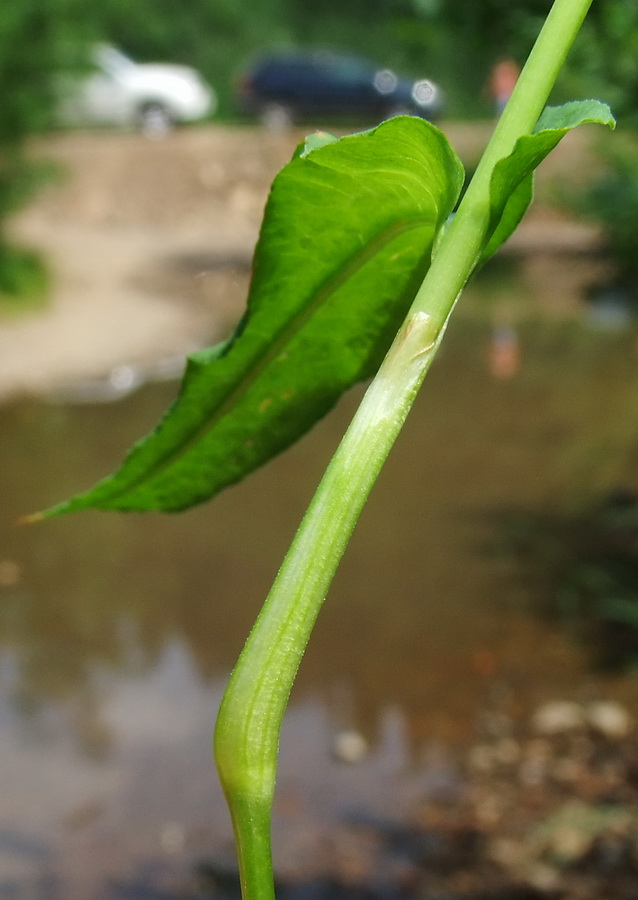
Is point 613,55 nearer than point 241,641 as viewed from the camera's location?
Yes

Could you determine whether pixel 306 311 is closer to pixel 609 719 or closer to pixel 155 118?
pixel 609 719

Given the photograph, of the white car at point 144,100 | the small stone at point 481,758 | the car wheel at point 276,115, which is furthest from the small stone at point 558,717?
the car wheel at point 276,115

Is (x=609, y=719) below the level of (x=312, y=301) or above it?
above

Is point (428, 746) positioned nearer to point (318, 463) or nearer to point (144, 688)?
point (144, 688)

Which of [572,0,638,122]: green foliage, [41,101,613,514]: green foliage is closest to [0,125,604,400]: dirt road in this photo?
[572,0,638,122]: green foliage

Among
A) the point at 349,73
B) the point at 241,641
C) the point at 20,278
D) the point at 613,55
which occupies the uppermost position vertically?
the point at 349,73

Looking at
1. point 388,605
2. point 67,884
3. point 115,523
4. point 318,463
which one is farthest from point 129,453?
point 318,463

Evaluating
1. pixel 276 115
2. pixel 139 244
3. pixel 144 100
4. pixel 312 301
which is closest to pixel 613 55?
pixel 312 301
